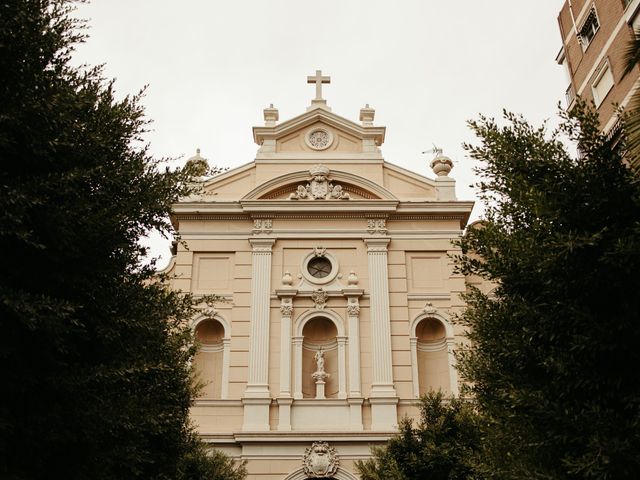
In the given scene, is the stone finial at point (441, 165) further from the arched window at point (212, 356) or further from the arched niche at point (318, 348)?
the arched window at point (212, 356)

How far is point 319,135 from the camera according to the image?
76.3ft

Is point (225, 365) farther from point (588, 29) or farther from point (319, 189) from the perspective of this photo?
point (588, 29)

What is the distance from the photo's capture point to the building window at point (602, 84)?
14914 mm

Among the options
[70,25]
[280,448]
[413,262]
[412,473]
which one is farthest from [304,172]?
[70,25]

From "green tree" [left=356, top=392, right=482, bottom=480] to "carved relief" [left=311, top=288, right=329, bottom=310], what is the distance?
19.5 ft

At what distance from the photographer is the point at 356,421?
19.1 metres

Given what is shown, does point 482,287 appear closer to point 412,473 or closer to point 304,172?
point 304,172

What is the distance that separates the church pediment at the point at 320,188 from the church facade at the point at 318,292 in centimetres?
4

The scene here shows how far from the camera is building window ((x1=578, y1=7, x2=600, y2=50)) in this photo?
15.6m

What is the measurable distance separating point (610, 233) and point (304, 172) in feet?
49.4

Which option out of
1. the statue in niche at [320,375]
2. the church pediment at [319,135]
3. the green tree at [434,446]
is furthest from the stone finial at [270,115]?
the green tree at [434,446]

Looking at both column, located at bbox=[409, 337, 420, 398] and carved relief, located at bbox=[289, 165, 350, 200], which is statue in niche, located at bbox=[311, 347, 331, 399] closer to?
column, located at bbox=[409, 337, 420, 398]

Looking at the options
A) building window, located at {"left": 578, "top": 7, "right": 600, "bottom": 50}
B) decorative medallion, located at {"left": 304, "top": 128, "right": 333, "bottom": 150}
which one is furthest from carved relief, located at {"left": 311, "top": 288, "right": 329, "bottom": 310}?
building window, located at {"left": 578, "top": 7, "right": 600, "bottom": 50}

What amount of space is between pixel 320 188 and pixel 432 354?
6013mm
